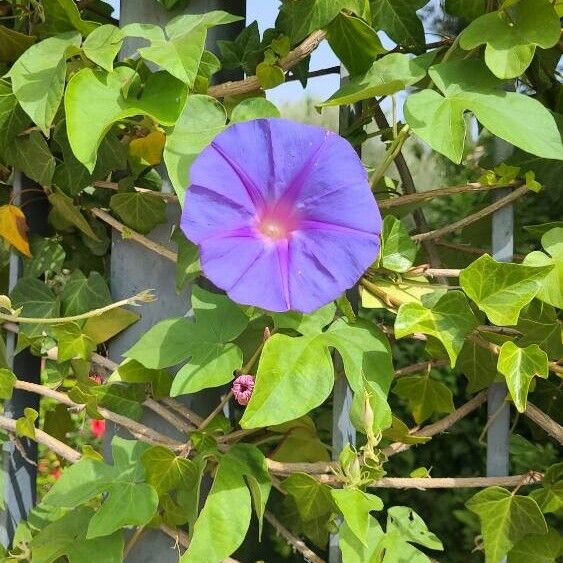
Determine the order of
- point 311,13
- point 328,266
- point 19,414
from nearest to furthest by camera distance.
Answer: point 328,266 < point 311,13 < point 19,414

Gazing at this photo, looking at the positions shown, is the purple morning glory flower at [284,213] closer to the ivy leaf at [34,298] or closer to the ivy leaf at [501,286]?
the ivy leaf at [501,286]

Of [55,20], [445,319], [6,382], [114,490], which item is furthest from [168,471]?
[55,20]

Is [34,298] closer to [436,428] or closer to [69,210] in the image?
[69,210]

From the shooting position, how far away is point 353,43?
96cm

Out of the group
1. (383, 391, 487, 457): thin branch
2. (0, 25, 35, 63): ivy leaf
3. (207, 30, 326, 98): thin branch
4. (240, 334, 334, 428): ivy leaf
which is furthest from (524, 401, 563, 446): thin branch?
(0, 25, 35, 63): ivy leaf

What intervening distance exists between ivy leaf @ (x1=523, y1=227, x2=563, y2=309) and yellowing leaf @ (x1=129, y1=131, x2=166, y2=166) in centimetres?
46

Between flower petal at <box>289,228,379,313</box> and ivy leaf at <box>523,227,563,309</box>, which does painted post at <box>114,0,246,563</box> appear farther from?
ivy leaf at <box>523,227,563,309</box>

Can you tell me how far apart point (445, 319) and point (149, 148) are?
423 mm

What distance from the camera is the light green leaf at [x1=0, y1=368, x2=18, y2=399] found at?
43.0 inches

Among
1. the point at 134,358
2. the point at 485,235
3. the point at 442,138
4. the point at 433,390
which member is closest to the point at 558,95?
the point at 485,235

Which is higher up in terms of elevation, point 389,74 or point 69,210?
point 389,74

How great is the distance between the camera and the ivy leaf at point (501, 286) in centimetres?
87

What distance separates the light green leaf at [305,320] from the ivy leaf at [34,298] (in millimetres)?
366

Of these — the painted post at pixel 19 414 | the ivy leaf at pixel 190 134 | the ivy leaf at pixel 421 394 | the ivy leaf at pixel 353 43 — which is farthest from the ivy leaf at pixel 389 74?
the painted post at pixel 19 414
